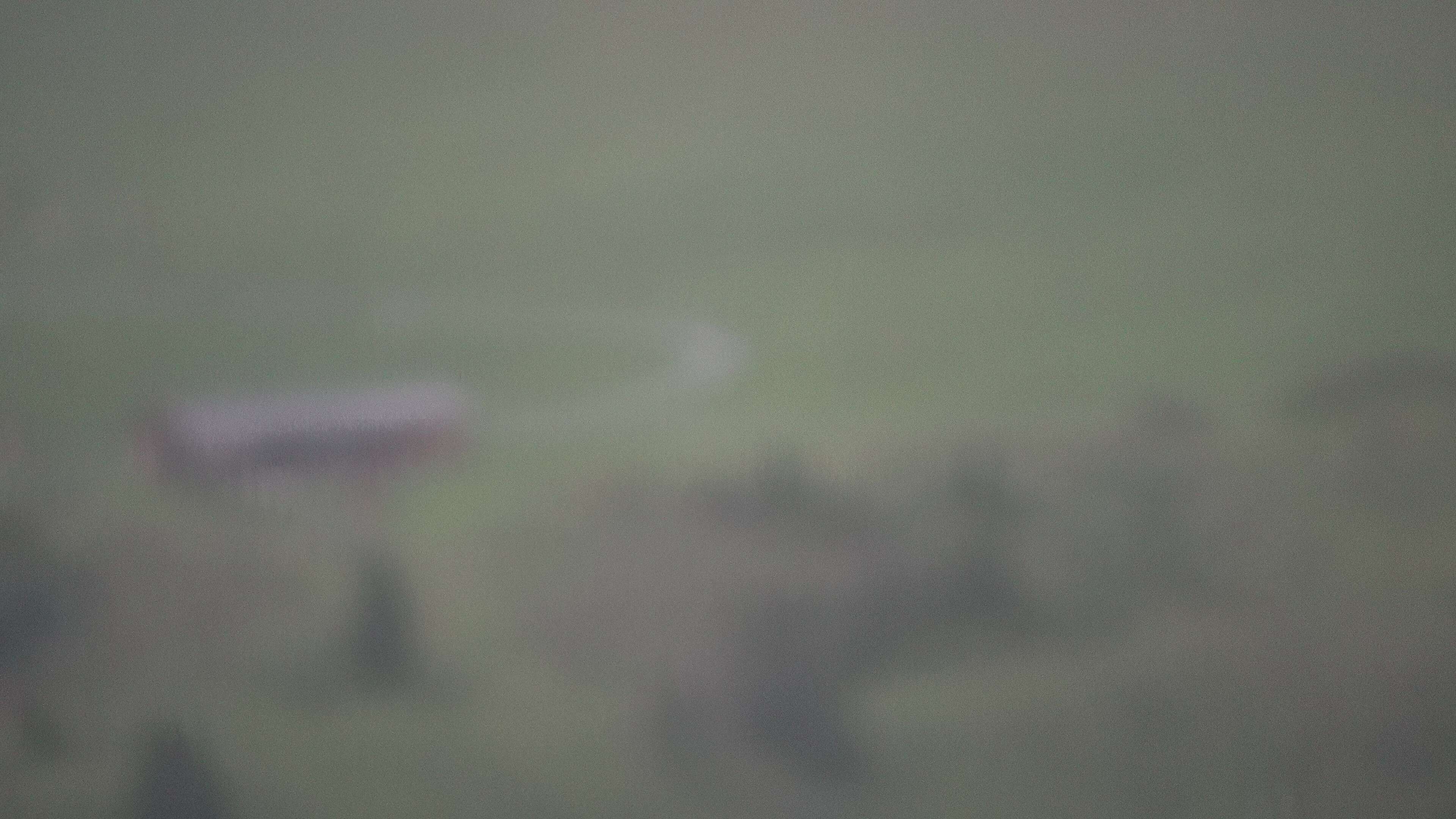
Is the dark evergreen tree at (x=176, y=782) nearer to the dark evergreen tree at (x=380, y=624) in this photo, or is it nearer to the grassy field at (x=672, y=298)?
the grassy field at (x=672, y=298)

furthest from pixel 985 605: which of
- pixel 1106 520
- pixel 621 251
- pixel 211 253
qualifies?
pixel 211 253

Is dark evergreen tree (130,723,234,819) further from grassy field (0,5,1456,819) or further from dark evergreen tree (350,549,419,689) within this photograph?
dark evergreen tree (350,549,419,689)

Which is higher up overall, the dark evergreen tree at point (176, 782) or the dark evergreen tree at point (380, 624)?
the dark evergreen tree at point (380, 624)

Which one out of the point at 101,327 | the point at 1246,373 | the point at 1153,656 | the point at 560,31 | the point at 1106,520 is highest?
the point at 560,31

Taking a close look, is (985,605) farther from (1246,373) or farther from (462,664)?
(462,664)

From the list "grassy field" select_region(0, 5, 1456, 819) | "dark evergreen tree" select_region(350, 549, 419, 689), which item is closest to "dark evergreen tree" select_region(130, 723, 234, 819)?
"grassy field" select_region(0, 5, 1456, 819)

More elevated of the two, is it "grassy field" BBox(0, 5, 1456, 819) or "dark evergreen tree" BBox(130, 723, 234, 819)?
"grassy field" BBox(0, 5, 1456, 819)

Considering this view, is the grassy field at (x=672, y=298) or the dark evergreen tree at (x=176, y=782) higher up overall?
the grassy field at (x=672, y=298)

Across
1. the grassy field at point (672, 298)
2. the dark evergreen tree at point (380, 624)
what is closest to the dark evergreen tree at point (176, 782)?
the grassy field at point (672, 298)
